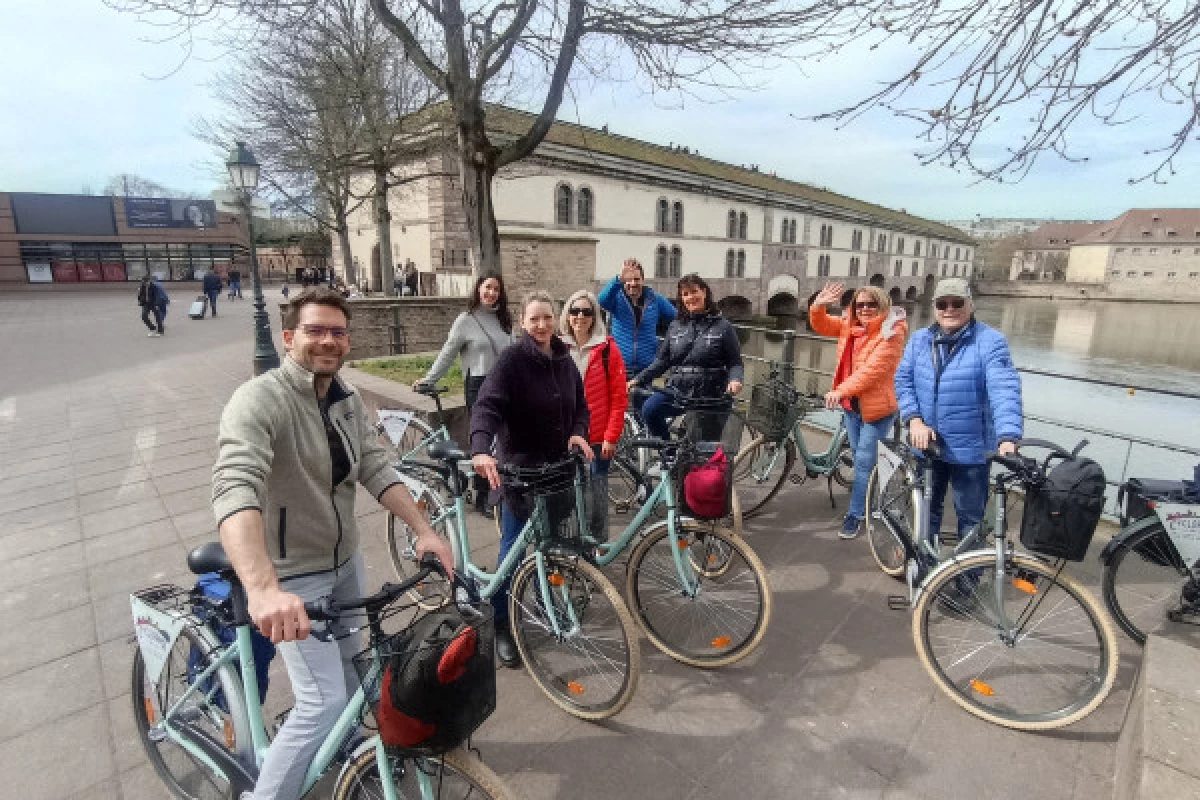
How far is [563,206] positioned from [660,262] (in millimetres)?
8974

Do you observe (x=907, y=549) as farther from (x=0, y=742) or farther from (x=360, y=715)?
(x=0, y=742)

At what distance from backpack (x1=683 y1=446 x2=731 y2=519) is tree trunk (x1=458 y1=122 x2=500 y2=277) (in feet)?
19.3

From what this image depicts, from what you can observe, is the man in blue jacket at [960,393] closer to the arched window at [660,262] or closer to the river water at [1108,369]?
the river water at [1108,369]

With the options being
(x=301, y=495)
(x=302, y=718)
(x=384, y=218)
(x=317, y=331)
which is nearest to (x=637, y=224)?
(x=384, y=218)

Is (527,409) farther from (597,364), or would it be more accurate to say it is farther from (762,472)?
(762,472)

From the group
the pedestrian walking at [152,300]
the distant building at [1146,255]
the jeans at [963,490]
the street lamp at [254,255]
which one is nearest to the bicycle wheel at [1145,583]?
the jeans at [963,490]

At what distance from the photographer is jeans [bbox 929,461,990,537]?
3.06 m

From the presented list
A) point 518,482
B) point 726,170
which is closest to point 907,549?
point 518,482

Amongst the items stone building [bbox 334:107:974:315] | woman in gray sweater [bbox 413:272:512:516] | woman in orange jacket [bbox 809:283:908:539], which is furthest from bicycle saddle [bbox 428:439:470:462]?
stone building [bbox 334:107:974:315]

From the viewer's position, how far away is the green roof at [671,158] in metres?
23.3

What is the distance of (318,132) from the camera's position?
55.8 feet

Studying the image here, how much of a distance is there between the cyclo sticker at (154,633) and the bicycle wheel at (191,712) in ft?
0.08

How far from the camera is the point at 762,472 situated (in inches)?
177

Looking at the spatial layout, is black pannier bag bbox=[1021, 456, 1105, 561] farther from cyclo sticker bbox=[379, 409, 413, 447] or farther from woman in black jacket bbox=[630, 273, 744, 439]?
cyclo sticker bbox=[379, 409, 413, 447]
